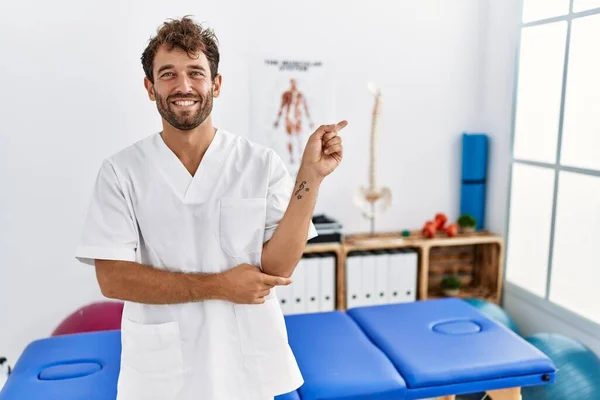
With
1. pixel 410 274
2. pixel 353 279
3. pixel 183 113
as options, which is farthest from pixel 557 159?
pixel 183 113

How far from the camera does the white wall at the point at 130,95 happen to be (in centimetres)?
258

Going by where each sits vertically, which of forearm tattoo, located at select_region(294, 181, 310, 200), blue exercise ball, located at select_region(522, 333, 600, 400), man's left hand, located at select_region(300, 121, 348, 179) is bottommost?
blue exercise ball, located at select_region(522, 333, 600, 400)

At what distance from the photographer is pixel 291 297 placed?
109 inches

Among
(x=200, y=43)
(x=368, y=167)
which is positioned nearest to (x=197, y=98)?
(x=200, y=43)

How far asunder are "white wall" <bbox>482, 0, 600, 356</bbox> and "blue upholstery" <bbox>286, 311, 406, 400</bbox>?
140 cm

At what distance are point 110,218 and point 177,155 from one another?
0.74ft

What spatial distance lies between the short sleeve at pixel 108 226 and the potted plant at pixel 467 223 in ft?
7.34

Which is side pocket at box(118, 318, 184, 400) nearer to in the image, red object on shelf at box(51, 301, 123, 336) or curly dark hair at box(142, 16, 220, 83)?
curly dark hair at box(142, 16, 220, 83)

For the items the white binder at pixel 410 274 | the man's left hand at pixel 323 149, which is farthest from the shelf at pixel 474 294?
the man's left hand at pixel 323 149

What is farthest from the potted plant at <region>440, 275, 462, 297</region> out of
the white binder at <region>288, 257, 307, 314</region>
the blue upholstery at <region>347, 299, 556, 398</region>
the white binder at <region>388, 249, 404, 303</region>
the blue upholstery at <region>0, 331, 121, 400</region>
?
the blue upholstery at <region>0, 331, 121, 400</region>

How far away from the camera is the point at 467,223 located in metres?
3.07

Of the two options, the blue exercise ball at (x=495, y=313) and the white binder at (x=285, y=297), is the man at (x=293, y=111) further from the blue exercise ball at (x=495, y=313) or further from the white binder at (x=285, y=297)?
the blue exercise ball at (x=495, y=313)

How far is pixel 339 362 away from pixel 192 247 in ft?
2.10

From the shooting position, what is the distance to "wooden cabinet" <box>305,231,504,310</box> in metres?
2.82
